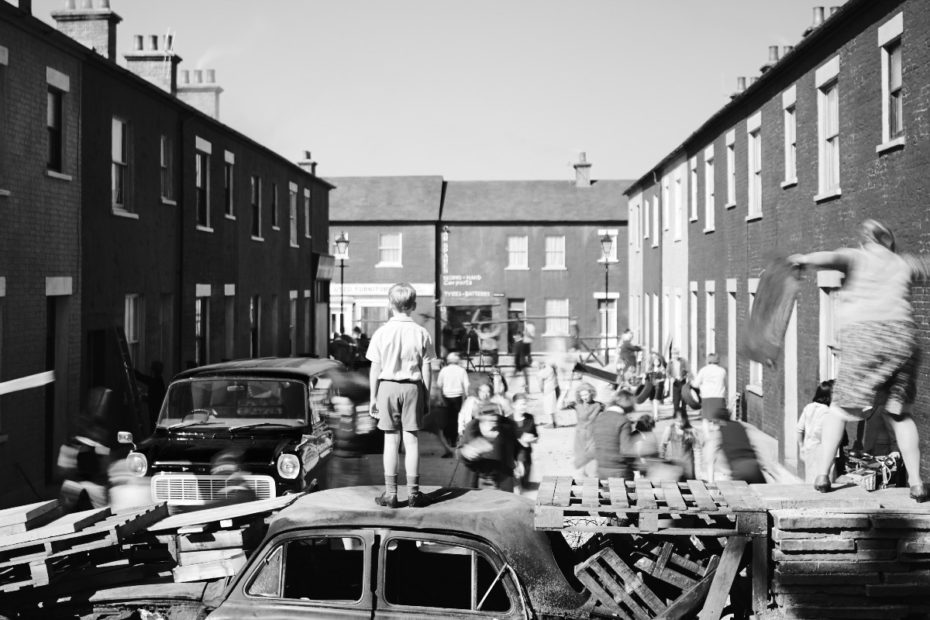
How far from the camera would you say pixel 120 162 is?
1878cm

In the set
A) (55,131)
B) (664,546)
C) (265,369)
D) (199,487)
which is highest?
(55,131)

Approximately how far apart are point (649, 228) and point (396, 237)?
17543 mm

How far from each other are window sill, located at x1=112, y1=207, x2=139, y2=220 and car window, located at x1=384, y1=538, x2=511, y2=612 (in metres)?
14.3

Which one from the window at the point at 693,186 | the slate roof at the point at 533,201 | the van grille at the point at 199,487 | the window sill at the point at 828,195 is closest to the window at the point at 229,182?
the window at the point at 693,186

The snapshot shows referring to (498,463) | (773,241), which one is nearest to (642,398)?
(773,241)

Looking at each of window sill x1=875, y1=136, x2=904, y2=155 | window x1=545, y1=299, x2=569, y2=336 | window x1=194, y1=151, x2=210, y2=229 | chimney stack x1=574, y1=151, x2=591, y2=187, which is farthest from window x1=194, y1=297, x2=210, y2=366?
chimney stack x1=574, y1=151, x2=591, y2=187

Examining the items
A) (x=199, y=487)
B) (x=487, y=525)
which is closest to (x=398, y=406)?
(x=487, y=525)

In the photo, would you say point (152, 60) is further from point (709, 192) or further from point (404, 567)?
point (404, 567)

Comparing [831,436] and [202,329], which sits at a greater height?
[202,329]

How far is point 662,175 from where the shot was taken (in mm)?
34281

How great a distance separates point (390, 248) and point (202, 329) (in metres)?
28.5

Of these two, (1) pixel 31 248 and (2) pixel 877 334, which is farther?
(1) pixel 31 248

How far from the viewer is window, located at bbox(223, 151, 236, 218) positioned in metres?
25.6

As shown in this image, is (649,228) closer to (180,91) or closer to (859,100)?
(180,91)
